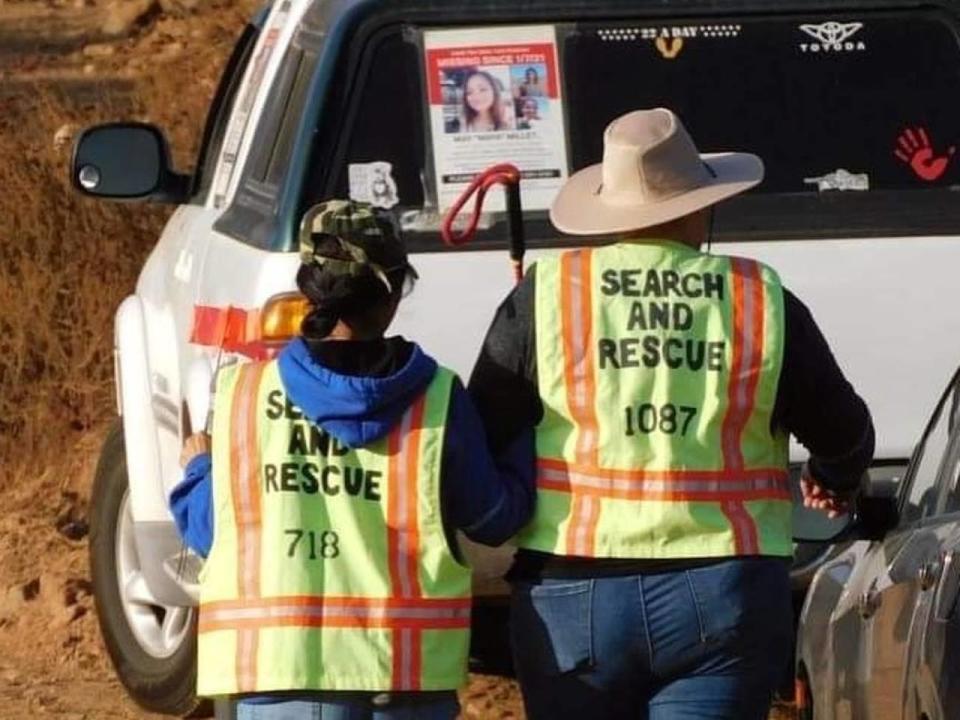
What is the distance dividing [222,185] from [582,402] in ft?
10.6

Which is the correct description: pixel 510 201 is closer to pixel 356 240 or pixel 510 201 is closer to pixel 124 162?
pixel 356 240

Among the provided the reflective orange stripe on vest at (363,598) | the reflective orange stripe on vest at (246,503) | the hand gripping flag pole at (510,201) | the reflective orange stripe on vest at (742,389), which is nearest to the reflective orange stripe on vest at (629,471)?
the reflective orange stripe on vest at (742,389)

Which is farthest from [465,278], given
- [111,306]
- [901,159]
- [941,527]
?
[111,306]

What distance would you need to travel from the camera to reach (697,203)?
188 inches

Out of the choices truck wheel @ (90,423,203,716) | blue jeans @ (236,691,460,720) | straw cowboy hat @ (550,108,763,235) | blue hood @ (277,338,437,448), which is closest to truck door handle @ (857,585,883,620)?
straw cowboy hat @ (550,108,763,235)

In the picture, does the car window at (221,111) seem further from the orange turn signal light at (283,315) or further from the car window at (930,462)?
the car window at (930,462)

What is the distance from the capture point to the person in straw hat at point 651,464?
182 inches

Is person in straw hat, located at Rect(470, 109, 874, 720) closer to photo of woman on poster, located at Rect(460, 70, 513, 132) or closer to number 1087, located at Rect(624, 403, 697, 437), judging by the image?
number 1087, located at Rect(624, 403, 697, 437)

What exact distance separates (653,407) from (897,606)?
0.87 metres

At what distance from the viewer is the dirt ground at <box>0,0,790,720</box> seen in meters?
9.07

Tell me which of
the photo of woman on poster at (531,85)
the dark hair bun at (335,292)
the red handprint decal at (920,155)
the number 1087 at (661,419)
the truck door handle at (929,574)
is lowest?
the truck door handle at (929,574)

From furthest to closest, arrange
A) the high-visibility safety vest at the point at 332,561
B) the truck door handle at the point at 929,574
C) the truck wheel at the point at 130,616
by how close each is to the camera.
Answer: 1. the truck wheel at the point at 130,616
2. the truck door handle at the point at 929,574
3. the high-visibility safety vest at the point at 332,561

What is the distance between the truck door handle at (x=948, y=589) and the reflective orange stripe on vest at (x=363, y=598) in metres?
0.83

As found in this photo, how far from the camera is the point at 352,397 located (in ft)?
14.6
